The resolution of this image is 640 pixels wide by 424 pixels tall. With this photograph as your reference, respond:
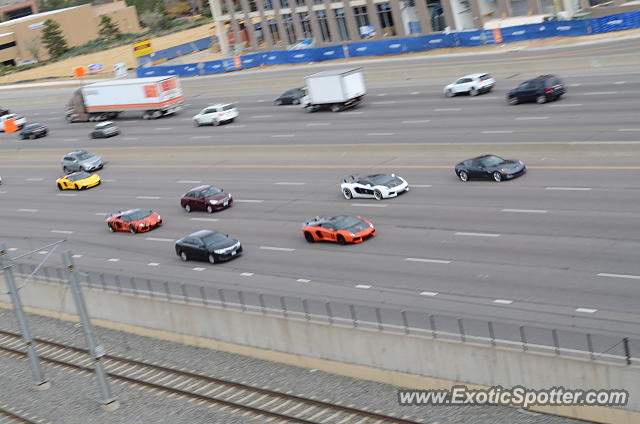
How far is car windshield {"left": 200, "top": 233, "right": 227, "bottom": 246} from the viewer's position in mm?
39000

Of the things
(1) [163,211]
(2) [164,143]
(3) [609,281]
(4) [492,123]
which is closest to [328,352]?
(3) [609,281]

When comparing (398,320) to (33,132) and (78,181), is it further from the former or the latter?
(33,132)

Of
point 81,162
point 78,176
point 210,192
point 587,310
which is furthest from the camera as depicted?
point 81,162

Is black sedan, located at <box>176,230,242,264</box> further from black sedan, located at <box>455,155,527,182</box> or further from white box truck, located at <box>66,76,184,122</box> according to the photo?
white box truck, located at <box>66,76,184,122</box>

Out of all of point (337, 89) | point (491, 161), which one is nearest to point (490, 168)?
point (491, 161)

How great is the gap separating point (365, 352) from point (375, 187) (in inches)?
749

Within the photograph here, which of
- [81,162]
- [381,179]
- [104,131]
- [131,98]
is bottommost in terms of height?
[381,179]

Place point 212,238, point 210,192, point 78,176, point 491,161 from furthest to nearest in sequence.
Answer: point 78,176 → point 210,192 → point 491,161 → point 212,238

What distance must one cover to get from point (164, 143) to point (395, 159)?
2382 centimetres

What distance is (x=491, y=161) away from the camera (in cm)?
4416

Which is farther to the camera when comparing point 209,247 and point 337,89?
point 337,89

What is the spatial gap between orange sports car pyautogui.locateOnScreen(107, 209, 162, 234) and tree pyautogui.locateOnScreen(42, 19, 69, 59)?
371 feet

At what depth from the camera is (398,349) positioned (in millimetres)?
25234

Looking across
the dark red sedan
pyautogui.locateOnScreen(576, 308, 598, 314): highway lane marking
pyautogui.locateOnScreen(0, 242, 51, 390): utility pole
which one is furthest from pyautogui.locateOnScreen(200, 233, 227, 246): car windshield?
pyautogui.locateOnScreen(576, 308, 598, 314): highway lane marking
